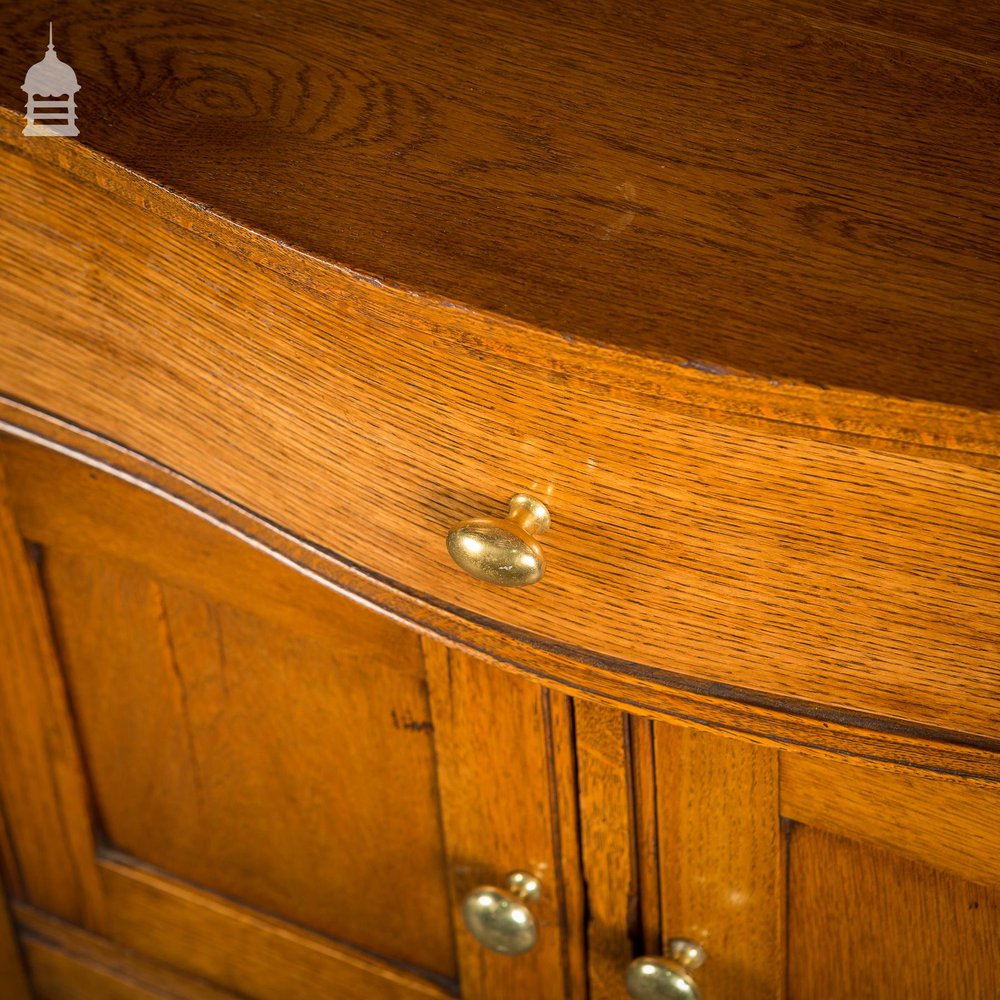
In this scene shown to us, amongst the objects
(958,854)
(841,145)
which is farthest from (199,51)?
(958,854)

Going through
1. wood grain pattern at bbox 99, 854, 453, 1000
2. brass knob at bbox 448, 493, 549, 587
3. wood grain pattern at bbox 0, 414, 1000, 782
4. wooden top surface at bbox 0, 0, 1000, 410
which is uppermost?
wooden top surface at bbox 0, 0, 1000, 410

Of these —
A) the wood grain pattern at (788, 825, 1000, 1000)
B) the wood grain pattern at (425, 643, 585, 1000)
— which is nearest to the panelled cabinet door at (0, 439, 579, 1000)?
the wood grain pattern at (425, 643, 585, 1000)

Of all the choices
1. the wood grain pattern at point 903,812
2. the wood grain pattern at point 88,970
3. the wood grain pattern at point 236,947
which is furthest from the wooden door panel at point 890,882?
the wood grain pattern at point 88,970

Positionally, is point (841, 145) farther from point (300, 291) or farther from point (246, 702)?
point (246, 702)

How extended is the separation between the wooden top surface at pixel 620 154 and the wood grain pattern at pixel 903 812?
0.18 meters

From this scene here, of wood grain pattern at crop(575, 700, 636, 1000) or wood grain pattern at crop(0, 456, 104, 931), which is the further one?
wood grain pattern at crop(0, 456, 104, 931)

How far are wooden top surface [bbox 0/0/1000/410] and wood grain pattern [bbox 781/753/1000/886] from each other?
0.18 m

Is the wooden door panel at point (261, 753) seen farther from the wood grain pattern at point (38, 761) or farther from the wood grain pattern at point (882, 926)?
the wood grain pattern at point (882, 926)

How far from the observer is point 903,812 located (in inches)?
18.5

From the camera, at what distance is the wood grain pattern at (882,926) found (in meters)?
0.48

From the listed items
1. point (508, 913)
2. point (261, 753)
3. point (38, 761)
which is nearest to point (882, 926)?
point (508, 913)

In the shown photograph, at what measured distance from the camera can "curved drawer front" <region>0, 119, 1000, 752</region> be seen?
1.23 feet

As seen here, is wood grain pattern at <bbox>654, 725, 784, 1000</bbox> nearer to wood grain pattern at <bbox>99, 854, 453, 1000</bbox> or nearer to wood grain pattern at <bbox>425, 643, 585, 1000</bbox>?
wood grain pattern at <bbox>425, 643, 585, 1000</bbox>

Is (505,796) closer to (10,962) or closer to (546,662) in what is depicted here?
(546,662)
